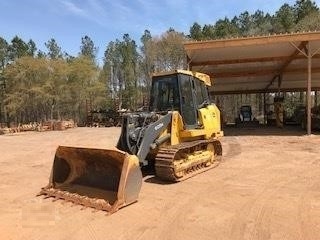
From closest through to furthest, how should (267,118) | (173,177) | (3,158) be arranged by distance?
1. (173,177)
2. (3,158)
3. (267,118)

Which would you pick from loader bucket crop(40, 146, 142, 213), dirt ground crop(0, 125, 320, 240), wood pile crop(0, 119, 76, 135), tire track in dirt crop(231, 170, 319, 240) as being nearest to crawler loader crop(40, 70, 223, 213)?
loader bucket crop(40, 146, 142, 213)

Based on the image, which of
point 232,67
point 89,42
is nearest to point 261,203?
point 232,67

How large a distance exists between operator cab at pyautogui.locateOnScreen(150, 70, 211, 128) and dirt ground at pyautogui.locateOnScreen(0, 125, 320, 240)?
1.51 meters

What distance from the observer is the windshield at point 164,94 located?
9.86 m

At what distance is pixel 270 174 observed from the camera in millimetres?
9477

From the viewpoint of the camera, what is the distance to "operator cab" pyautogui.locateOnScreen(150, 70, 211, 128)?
9.83 meters

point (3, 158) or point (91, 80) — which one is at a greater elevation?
point (91, 80)

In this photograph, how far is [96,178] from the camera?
7.68m

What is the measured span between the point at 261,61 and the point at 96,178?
15815 mm

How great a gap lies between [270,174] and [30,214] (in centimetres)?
541

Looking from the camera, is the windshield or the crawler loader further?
the windshield

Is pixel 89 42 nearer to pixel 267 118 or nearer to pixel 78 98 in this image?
pixel 78 98

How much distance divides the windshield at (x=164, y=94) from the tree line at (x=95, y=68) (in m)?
25.8

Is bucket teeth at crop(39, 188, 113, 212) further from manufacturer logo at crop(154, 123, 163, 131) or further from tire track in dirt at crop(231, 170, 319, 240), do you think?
manufacturer logo at crop(154, 123, 163, 131)
